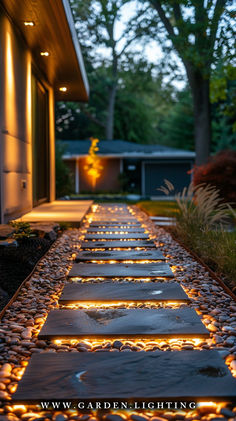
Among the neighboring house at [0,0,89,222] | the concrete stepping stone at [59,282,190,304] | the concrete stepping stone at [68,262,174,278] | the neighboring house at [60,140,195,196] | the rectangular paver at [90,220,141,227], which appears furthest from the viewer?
the neighboring house at [60,140,195,196]

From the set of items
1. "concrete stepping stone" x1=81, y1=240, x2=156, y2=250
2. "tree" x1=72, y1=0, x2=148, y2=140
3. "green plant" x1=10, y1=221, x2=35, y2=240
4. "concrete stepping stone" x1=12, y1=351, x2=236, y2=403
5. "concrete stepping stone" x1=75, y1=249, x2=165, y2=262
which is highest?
"tree" x1=72, y1=0, x2=148, y2=140

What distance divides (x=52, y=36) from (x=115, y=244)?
324 centimetres

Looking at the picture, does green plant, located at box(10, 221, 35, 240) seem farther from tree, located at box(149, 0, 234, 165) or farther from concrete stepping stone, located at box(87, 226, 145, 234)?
tree, located at box(149, 0, 234, 165)

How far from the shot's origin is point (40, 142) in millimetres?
9328

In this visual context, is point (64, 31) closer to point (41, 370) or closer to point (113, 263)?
point (113, 263)

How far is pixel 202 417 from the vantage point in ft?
4.76

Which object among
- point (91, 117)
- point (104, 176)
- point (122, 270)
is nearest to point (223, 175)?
point (122, 270)

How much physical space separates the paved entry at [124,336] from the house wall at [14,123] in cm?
230

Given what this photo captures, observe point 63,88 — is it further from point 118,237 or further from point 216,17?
point 118,237

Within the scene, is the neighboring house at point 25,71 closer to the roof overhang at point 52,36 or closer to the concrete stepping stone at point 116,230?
the roof overhang at point 52,36

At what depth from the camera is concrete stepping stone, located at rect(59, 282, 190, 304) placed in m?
2.63

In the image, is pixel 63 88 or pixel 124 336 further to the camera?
pixel 63 88

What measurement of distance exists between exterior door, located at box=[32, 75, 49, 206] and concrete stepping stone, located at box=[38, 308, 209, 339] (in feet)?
19.5

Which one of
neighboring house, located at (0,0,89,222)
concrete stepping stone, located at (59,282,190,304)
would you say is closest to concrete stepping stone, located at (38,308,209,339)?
concrete stepping stone, located at (59,282,190,304)
